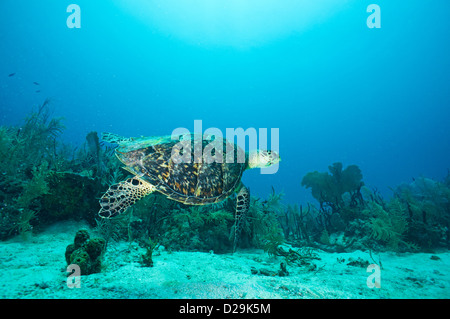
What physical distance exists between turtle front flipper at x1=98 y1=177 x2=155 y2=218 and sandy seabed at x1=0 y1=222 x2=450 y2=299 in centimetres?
83

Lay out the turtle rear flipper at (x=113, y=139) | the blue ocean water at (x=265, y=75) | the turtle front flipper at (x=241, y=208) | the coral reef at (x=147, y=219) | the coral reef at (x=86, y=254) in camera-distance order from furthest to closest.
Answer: the blue ocean water at (x=265, y=75), the turtle rear flipper at (x=113, y=139), the turtle front flipper at (x=241, y=208), the coral reef at (x=147, y=219), the coral reef at (x=86, y=254)

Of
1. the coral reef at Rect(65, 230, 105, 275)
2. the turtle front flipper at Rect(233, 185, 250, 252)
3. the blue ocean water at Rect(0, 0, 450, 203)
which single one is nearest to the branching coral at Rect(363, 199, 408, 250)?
the turtle front flipper at Rect(233, 185, 250, 252)

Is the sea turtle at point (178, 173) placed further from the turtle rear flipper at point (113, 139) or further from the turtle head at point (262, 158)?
the turtle head at point (262, 158)

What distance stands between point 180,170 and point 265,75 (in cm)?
11998

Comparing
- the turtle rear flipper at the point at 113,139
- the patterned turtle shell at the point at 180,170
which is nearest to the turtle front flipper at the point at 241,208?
the patterned turtle shell at the point at 180,170

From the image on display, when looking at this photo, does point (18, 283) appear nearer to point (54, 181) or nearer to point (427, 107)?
point (54, 181)

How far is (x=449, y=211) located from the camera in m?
7.78

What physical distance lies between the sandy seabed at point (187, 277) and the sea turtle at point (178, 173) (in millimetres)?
974

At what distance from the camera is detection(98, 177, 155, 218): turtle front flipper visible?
3208 millimetres

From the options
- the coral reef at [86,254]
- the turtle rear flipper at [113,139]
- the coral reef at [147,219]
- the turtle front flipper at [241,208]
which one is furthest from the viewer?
the turtle rear flipper at [113,139]

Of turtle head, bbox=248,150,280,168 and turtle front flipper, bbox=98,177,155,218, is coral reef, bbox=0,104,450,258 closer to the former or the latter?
turtle front flipper, bbox=98,177,155,218

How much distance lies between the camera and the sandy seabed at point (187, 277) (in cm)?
226

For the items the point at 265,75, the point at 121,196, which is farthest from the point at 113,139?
the point at 265,75

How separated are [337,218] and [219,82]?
120589 mm
